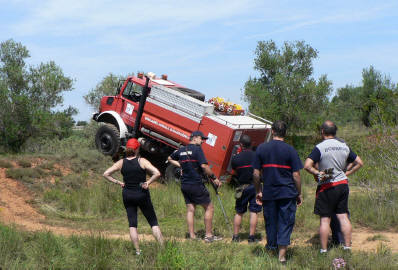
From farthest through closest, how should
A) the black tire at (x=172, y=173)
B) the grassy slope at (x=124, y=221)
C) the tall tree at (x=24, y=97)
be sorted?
the tall tree at (x=24, y=97) → the black tire at (x=172, y=173) → the grassy slope at (x=124, y=221)

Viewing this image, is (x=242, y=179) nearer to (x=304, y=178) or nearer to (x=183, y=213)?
(x=183, y=213)

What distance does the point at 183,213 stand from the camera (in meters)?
9.73

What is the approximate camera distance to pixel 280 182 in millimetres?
5504

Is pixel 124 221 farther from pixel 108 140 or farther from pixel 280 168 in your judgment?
pixel 108 140

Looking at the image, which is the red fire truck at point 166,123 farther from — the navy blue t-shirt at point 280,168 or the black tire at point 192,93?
the navy blue t-shirt at point 280,168

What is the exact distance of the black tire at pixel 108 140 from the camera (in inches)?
570

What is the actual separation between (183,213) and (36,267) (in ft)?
15.1

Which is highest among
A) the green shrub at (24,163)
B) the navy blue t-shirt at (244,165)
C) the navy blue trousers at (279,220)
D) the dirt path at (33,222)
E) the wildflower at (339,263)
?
the navy blue t-shirt at (244,165)

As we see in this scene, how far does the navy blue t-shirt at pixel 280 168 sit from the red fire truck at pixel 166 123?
6.50 meters

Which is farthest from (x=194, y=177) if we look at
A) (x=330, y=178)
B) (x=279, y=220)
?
(x=330, y=178)

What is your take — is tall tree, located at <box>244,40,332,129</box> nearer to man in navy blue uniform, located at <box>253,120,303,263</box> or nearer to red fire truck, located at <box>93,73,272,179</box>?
red fire truck, located at <box>93,73,272,179</box>

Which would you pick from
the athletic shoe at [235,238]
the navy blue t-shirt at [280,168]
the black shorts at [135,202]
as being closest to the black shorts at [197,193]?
the athletic shoe at [235,238]

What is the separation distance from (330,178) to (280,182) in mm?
752

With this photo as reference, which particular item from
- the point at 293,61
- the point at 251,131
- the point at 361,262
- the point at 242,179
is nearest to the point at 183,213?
the point at 242,179
